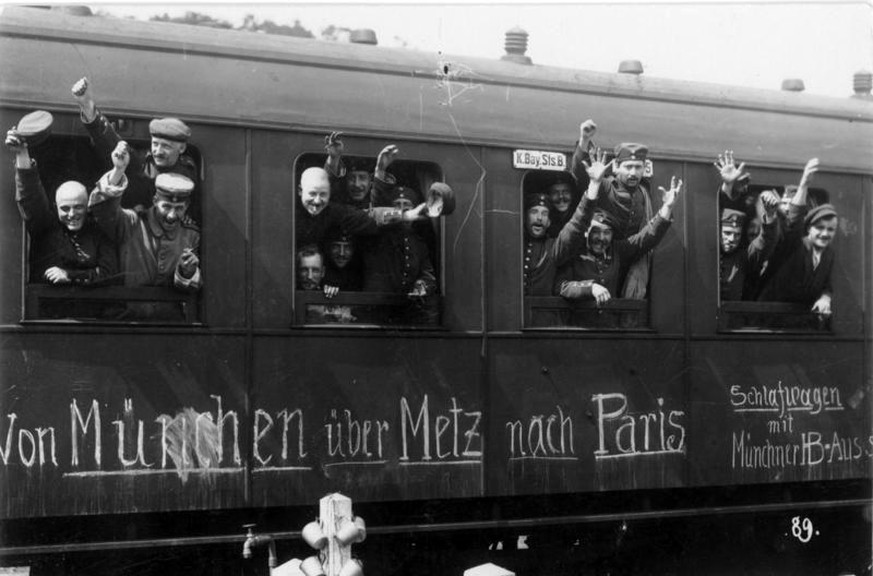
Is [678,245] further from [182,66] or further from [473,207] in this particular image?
[182,66]

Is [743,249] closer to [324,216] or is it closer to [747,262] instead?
[747,262]

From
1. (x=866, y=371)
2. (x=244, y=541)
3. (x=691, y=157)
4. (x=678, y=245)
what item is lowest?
(x=244, y=541)

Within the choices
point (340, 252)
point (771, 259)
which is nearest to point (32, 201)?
point (340, 252)

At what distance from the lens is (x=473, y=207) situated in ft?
24.8

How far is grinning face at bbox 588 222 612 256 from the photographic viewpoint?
7852 millimetres

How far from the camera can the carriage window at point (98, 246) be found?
250 inches

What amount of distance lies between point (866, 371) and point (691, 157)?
6.49 ft

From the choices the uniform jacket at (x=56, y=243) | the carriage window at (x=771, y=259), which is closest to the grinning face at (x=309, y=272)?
the uniform jacket at (x=56, y=243)

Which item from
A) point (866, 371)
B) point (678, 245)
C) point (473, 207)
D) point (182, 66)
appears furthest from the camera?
point (866, 371)

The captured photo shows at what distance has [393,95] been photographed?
290 inches

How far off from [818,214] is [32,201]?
5020mm

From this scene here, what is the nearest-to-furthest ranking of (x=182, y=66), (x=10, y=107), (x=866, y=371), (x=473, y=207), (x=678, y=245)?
(x=10, y=107) → (x=182, y=66) → (x=473, y=207) → (x=678, y=245) → (x=866, y=371)

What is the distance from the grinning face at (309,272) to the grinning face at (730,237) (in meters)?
2.79

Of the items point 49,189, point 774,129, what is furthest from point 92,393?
point 774,129
